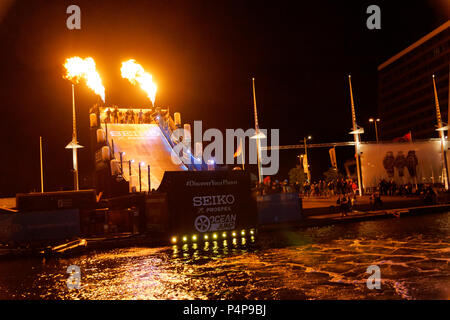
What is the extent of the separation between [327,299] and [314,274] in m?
2.14

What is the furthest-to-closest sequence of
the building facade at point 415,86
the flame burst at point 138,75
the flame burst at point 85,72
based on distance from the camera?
1. the building facade at point 415,86
2. the flame burst at point 138,75
3. the flame burst at point 85,72

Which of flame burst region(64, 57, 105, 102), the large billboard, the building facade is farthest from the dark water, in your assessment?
the building facade

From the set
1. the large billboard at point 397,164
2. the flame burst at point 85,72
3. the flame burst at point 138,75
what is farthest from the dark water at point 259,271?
the flame burst at point 138,75

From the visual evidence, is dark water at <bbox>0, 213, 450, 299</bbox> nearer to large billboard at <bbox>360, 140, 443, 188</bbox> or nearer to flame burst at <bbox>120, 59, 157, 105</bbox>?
large billboard at <bbox>360, 140, 443, 188</bbox>

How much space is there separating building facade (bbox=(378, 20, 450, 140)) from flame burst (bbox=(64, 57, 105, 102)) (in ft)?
249

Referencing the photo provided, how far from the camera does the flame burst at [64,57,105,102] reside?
42.7 meters

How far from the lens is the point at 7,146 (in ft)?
Answer: 193

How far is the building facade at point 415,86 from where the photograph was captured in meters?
92.1

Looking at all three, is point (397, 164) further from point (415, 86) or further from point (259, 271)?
point (415, 86)

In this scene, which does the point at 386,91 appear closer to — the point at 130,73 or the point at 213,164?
the point at 130,73

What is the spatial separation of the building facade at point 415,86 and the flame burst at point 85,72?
7594 centimetres

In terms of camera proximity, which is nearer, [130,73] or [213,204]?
[213,204]

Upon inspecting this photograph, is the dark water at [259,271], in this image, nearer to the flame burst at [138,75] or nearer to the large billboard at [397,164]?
the large billboard at [397,164]
